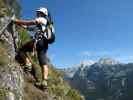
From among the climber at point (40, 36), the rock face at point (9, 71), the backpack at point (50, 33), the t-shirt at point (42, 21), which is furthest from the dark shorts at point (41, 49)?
the rock face at point (9, 71)

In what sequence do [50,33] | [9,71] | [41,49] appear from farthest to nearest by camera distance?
1. [41,49]
2. [50,33]
3. [9,71]

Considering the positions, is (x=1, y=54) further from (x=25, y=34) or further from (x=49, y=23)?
(x=25, y=34)

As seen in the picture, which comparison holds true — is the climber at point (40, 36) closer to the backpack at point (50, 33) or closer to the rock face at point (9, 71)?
the backpack at point (50, 33)

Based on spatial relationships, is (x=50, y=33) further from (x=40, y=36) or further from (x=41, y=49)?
(x=41, y=49)

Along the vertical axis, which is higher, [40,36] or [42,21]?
[42,21]

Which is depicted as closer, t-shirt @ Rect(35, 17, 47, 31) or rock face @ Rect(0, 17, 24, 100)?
rock face @ Rect(0, 17, 24, 100)

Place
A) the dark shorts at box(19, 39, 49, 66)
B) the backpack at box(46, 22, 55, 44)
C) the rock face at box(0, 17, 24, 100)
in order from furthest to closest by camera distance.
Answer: the dark shorts at box(19, 39, 49, 66) < the backpack at box(46, 22, 55, 44) < the rock face at box(0, 17, 24, 100)

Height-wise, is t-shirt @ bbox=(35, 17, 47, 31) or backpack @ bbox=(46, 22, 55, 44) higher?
t-shirt @ bbox=(35, 17, 47, 31)

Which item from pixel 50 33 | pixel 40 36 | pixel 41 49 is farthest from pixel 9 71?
pixel 50 33

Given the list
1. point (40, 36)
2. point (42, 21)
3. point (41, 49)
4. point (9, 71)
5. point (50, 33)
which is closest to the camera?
point (9, 71)

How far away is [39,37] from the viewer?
47.4 ft

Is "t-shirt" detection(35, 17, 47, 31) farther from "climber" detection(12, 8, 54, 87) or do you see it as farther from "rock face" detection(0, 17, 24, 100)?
"rock face" detection(0, 17, 24, 100)

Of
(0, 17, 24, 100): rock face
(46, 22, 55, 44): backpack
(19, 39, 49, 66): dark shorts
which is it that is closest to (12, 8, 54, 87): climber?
(19, 39, 49, 66): dark shorts

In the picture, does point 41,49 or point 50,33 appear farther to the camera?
point 41,49
